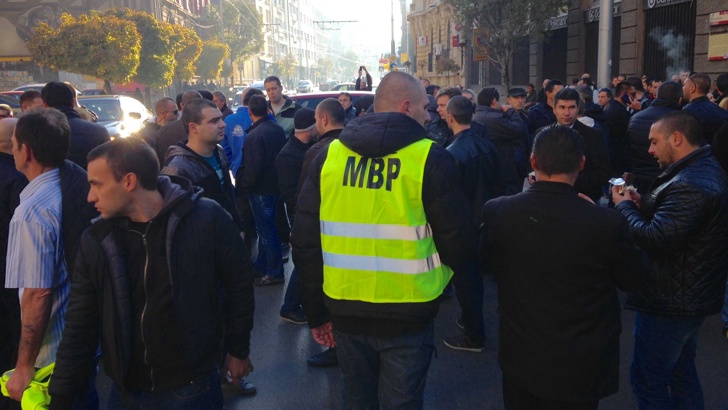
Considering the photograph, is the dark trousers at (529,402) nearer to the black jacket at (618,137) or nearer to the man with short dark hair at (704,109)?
the man with short dark hair at (704,109)

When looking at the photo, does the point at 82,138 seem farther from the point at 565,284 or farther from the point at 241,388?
the point at 565,284

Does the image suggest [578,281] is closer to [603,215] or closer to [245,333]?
[603,215]

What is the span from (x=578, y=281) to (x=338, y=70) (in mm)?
185547

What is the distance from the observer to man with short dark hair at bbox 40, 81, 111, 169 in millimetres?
4746

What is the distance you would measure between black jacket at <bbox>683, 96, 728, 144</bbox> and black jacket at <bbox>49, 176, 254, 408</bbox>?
18.1 ft

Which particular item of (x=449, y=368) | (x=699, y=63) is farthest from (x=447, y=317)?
(x=699, y=63)

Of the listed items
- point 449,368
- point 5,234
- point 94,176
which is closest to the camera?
point 94,176

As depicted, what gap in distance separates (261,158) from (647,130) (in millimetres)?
3975

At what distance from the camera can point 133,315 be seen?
2.59m

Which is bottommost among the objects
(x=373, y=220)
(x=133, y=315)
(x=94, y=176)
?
(x=133, y=315)

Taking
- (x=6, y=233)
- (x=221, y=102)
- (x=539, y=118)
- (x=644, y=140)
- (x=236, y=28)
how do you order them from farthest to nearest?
1. (x=236, y=28)
2. (x=221, y=102)
3. (x=539, y=118)
4. (x=644, y=140)
5. (x=6, y=233)

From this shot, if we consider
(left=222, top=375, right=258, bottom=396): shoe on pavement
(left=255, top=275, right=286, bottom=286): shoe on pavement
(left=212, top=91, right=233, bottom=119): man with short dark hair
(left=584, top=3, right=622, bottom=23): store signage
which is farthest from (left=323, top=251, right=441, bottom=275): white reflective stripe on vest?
(left=584, top=3, right=622, bottom=23): store signage

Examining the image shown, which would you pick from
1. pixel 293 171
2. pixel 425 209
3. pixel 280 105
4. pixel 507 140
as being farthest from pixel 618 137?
pixel 425 209

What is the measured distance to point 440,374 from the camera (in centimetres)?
495
